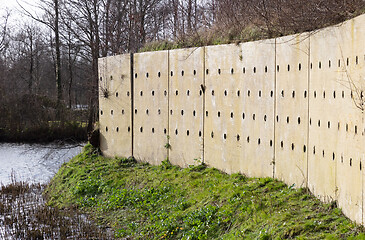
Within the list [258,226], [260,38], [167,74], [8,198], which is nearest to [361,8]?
[260,38]

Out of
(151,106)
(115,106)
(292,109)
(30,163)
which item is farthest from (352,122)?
(30,163)

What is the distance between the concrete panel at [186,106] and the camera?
909 cm

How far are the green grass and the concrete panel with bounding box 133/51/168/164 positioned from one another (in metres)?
0.38

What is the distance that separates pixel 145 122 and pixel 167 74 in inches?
51.0

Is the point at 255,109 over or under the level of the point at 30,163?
over

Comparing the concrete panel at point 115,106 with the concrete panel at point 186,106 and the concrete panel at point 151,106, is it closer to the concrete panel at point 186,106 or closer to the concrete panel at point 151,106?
the concrete panel at point 151,106

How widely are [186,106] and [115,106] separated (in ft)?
8.06

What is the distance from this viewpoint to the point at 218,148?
856cm

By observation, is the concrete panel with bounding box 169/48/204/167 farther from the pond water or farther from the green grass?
the pond water

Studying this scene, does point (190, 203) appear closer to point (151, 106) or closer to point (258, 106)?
point (258, 106)

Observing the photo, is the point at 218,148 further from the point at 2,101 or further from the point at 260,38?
the point at 2,101

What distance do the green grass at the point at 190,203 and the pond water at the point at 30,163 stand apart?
2.54m

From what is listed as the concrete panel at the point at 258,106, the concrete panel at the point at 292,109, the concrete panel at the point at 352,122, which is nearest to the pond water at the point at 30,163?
the concrete panel at the point at 258,106

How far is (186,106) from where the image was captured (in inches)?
370
